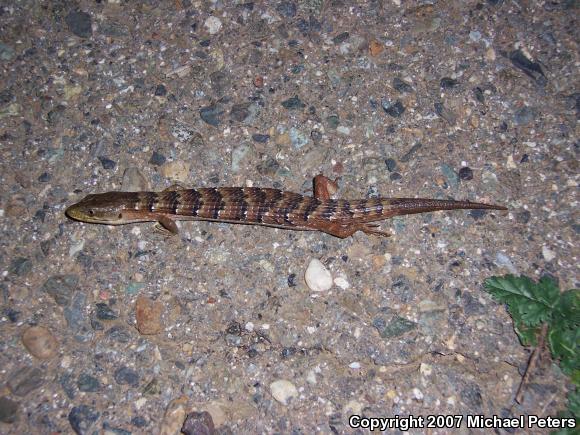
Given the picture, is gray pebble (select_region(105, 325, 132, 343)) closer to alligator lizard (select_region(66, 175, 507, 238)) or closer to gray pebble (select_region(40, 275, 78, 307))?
gray pebble (select_region(40, 275, 78, 307))

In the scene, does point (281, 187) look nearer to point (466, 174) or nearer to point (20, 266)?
point (466, 174)

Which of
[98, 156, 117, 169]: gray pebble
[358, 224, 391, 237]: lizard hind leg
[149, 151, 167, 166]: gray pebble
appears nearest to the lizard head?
[98, 156, 117, 169]: gray pebble

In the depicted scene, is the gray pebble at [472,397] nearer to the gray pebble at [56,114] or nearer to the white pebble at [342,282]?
the white pebble at [342,282]

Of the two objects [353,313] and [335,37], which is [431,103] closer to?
[335,37]

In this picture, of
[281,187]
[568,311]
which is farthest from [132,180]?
[568,311]

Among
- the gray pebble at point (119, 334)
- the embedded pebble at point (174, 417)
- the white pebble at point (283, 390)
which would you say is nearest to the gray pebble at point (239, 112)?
the gray pebble at point (119, 334)

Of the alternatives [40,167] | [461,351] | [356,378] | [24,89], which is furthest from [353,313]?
[24,89]
